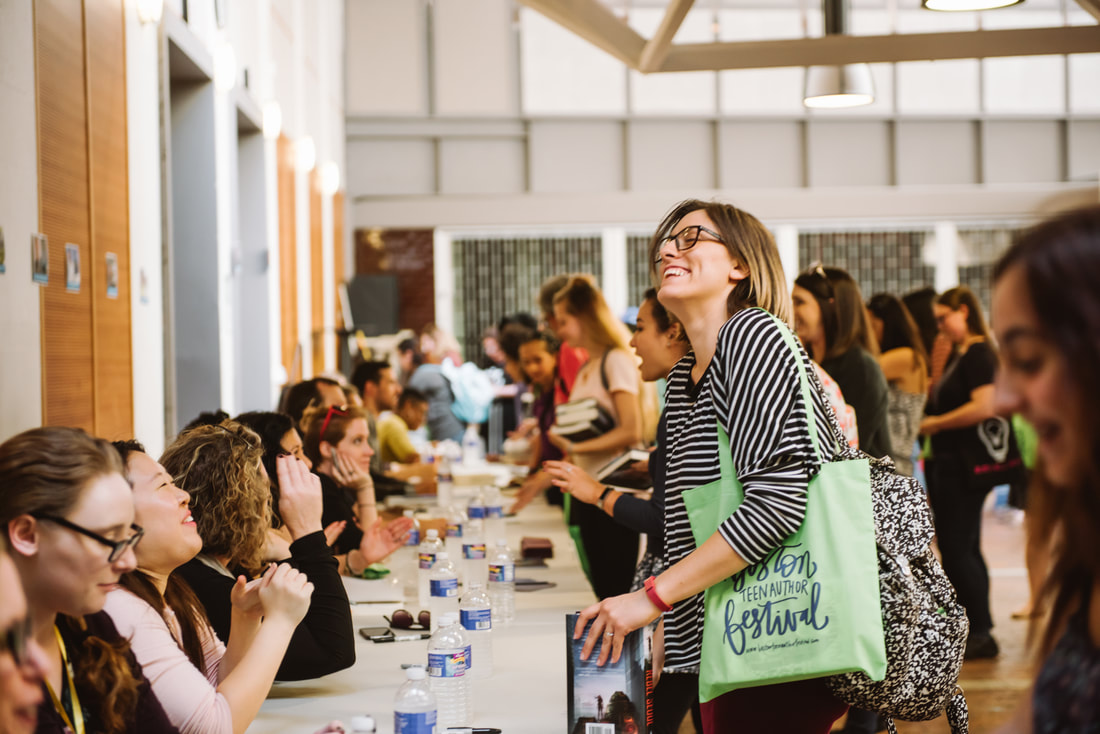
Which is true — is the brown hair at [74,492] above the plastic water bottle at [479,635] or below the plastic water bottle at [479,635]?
above

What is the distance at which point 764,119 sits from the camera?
41.8 feet

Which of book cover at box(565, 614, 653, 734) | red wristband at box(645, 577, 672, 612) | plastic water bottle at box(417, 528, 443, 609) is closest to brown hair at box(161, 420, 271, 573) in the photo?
plastic water bottle at box(417, 528, 443, 609)

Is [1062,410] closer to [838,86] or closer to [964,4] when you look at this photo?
[964,4]

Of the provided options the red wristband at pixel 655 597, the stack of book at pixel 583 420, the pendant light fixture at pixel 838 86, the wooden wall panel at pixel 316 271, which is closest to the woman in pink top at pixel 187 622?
the red wristband at pixel 655 597

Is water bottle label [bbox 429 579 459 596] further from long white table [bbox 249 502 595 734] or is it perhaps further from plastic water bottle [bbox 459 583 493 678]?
plastic water bottle [bbox 459 583 493 678]

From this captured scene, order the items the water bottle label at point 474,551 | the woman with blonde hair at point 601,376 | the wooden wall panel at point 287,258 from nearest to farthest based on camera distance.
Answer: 1. the water bottle label at point 474,551
2. the woman with blonde hair at point 601,376
3. the wooden wall panel at point 287,258

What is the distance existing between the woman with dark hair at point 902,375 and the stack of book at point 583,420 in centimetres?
137

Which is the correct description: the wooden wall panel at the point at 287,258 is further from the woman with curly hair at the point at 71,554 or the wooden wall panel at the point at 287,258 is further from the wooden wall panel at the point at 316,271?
the woman with curly hair at the point at 71,554

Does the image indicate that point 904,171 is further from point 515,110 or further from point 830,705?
point 830,705

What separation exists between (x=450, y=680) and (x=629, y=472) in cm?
171

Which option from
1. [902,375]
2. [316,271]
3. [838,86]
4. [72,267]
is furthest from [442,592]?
[316,271]

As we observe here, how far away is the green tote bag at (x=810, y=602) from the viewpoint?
5.57ft

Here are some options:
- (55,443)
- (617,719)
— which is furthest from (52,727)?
(617,719)

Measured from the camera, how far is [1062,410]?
3.24 feet
